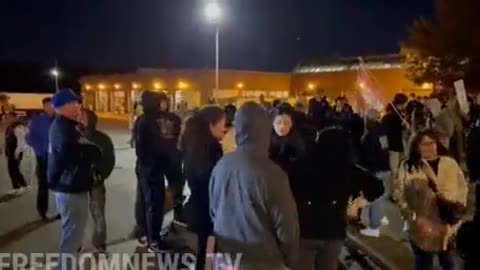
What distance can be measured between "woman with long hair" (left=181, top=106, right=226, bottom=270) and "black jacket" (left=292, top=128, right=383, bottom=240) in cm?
115

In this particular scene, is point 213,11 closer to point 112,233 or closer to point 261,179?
point 112,233

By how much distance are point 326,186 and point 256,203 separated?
1.55 metres

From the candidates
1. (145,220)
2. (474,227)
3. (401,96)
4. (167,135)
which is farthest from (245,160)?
(401,96)

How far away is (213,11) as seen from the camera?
24.9 meters

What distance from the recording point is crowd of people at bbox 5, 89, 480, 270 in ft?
15.1

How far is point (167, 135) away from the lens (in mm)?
9109

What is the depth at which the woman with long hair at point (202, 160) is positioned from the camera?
6.81 meters

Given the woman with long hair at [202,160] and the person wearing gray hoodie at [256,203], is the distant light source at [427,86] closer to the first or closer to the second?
the woman with long hair at [202,160]

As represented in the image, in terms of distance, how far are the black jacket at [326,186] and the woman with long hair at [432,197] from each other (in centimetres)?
58

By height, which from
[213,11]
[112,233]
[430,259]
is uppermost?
[213,11]

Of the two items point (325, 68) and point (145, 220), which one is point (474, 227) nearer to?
point (145, 220)

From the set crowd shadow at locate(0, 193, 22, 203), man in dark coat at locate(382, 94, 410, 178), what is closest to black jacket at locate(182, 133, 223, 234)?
man in dark coat at locate(382, 94, 410, 178)

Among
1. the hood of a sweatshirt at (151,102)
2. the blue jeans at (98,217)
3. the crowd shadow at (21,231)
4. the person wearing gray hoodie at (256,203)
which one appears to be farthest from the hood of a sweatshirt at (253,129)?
the crowd shadow at (21,231)

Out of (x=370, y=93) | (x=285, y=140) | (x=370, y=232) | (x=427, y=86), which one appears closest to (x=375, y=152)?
(x=370, y=93)
